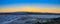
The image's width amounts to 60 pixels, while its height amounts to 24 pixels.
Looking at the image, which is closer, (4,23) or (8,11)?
(4,23)

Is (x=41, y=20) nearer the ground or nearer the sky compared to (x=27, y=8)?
nearer the ground

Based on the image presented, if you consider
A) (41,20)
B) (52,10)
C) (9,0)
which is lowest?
(41,20)

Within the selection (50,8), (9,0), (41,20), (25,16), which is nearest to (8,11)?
(9,0)

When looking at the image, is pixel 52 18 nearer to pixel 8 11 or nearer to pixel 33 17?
pixel 33 17

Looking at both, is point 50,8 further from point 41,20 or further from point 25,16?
point 25,16

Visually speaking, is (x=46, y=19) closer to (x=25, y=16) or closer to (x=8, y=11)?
(x=25, y=16)

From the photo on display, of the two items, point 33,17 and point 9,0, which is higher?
point 9,0

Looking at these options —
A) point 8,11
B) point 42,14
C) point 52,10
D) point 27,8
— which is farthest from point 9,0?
point 52,10

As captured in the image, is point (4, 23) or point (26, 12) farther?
point (26, 12)
